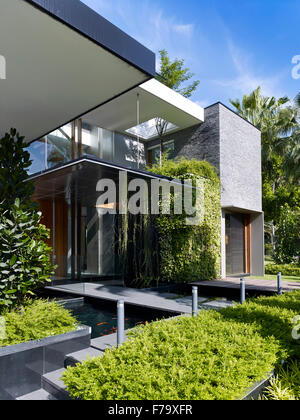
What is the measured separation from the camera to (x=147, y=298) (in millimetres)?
8562

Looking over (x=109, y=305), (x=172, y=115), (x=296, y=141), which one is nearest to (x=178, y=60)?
(x=172, y=115)

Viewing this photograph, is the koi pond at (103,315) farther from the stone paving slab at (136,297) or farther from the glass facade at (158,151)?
the glass facade at (158,151)

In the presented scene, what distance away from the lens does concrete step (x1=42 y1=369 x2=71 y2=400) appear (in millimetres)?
3246

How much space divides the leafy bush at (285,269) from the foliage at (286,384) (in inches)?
439

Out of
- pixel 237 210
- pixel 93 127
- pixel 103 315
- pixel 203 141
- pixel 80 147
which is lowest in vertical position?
pixel 103 315

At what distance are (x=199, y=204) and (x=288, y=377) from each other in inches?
310

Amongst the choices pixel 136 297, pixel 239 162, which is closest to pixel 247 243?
pixel 239 162

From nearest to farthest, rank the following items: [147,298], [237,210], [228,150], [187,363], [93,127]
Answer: [187,363] < [147,298] < [93,127] < [228,150] < [237,210]

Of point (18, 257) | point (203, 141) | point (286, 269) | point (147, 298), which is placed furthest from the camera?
point (286, 269)

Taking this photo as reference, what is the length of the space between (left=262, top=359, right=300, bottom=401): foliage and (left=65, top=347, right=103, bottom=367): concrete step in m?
2.04

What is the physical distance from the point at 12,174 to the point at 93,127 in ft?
26.4

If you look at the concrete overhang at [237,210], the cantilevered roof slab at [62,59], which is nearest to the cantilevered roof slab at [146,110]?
the concrete overhang at [237,210]

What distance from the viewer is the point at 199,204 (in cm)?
1071

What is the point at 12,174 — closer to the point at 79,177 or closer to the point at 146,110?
the point at 79,177
